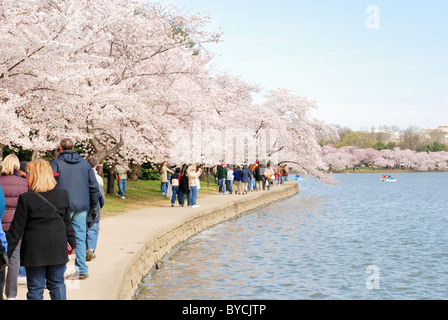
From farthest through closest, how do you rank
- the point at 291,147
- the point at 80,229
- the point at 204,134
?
the point at 291,147, the point at 204,134, the point at 80,229

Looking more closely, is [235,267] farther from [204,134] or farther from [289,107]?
[289,107]

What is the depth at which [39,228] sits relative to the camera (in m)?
6.27

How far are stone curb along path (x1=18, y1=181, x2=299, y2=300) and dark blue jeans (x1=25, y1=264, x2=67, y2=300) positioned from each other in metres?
1.08

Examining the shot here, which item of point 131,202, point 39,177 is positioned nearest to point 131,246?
point 39,177

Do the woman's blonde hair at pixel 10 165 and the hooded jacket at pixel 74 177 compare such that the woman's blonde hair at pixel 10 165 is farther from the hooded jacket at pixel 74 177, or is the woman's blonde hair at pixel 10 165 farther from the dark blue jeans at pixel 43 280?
the dark blue jeans at pixel 43 280

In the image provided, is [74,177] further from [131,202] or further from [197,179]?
[131,202]

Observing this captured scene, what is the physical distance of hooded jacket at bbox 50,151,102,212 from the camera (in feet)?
27.8

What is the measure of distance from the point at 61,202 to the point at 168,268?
24.5 feet

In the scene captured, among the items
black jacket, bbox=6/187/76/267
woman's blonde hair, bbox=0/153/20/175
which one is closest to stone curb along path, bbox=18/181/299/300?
black jacket, bbox=6/187/76/267

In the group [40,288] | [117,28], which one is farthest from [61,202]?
[117,28]

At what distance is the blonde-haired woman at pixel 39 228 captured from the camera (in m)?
6.22

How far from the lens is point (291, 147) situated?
163ft

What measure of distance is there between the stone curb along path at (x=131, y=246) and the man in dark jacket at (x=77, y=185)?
0.41 m

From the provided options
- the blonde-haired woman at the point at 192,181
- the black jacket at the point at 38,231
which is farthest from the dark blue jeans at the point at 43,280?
the blonde-haired woman at the point at 192,181
